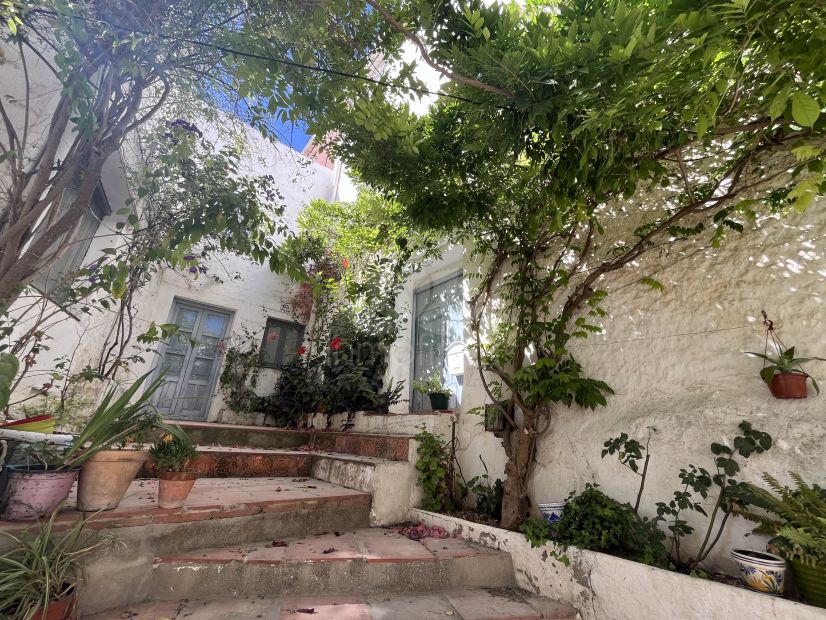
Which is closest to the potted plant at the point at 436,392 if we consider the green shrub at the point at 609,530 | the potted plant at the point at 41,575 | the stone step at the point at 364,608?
the green shrub at the point at 609,530

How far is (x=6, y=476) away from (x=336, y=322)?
3847 millimetres

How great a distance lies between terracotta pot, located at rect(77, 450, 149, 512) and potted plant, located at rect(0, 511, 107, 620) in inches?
9.0

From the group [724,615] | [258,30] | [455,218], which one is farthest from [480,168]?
[724,615]

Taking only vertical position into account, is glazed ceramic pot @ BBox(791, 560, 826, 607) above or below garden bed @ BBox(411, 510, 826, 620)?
above

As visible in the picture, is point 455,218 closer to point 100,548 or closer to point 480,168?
point 480,168

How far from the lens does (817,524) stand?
4.80 ft

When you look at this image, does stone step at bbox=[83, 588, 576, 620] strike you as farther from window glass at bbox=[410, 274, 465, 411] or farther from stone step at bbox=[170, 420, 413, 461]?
window glass at bbox=[410, 274, 465, 411]

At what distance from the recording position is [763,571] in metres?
1.49

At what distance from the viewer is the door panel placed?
5426 mm

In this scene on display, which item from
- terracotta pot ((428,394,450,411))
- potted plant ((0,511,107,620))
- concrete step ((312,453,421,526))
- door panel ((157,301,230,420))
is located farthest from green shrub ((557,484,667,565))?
door panel ((157,301,230,420))

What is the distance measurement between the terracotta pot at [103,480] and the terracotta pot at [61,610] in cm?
46

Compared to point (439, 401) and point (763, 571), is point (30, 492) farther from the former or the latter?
point (763, 571)

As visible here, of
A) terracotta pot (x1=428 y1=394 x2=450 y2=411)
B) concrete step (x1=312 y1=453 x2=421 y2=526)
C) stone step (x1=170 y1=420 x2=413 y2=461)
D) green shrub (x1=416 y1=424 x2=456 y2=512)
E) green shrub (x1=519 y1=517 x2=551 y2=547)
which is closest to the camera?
green shrub (x1=519 y1=517 x2=551 y2=547)

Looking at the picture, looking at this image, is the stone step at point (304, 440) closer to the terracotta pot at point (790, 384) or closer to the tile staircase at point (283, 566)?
the tile staircase at point (283, 566)
